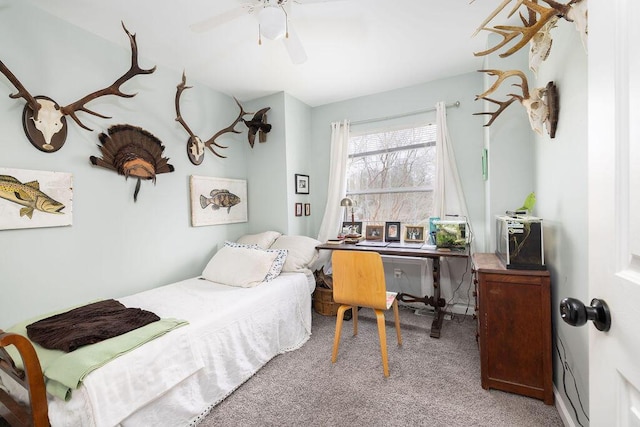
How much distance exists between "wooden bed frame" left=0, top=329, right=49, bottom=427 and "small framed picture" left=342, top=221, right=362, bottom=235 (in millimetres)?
2760

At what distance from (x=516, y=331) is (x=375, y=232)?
1.77 meters

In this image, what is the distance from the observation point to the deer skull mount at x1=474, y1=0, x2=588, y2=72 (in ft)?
3.65

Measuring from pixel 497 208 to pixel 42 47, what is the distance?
3.69m

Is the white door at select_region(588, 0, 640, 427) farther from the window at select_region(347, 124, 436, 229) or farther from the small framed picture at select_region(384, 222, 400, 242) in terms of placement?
the window at select_region(347, 124, 436, 229)

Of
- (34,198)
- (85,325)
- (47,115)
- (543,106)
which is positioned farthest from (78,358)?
(543,106)

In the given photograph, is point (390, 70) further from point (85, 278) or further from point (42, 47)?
point (85, 278)

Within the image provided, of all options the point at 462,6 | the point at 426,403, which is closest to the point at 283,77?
the point at 462,6

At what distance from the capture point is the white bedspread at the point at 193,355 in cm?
125

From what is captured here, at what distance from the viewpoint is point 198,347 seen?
1.70 metres

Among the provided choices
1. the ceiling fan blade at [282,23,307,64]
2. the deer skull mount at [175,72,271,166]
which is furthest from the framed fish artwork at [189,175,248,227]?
the ceiling fan blade at [282,23,307,64]

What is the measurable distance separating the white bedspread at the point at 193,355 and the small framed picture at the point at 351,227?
0.94m

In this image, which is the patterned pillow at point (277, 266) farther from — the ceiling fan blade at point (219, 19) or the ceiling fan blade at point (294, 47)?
the ceiling fan blade at point (219, 19)

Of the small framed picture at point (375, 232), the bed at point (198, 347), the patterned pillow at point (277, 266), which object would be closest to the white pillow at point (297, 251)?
the bed at point (198, 347)

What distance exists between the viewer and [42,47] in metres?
1.89
